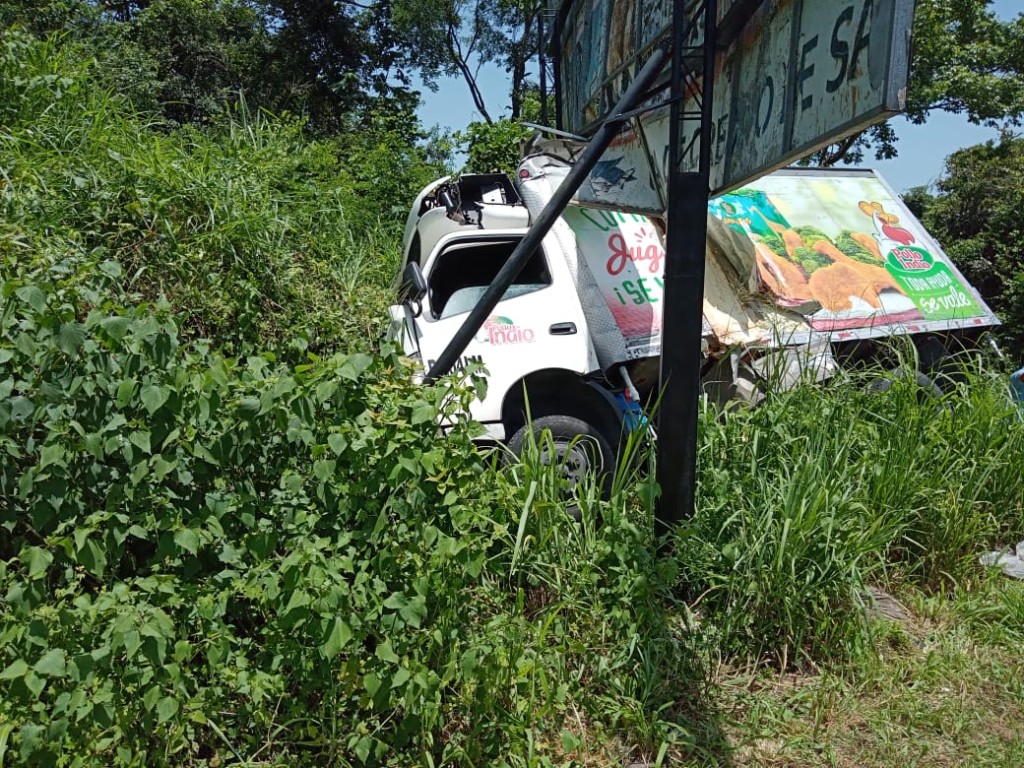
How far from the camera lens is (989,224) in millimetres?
11789

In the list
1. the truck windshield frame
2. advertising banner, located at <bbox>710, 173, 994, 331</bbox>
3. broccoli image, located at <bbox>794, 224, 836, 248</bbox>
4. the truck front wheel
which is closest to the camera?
the truck front wheel

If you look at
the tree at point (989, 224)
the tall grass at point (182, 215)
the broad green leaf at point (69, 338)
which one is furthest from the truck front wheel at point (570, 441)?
the tree at point (989, 224)

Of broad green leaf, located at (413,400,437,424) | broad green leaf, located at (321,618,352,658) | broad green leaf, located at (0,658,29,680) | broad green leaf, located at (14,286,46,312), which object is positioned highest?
broad green leaf, located at (14,286,46,312)

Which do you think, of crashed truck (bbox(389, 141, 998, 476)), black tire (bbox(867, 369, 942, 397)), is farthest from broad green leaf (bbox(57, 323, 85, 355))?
black tire (bbox(867, 369, 942, 397))

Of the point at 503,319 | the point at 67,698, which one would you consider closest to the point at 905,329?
the point at 503,319

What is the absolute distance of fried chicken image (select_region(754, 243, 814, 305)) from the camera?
6.50 meters

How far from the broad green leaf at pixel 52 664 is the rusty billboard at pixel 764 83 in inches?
123

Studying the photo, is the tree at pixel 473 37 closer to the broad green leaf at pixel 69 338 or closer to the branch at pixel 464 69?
the branch at pixel 464 69

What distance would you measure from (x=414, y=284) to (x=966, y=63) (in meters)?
16.4

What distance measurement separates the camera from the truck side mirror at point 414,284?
5266 millimetres

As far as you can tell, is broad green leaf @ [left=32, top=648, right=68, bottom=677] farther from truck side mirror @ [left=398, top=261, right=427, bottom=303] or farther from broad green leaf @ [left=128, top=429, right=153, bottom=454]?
truck side mirror @ [left=398, top=261, right=427, bottom=303]

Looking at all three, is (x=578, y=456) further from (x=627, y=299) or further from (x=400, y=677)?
(x=400, y=677)

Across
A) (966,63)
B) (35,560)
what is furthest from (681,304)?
(966,63)

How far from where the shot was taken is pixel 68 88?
5.65m
